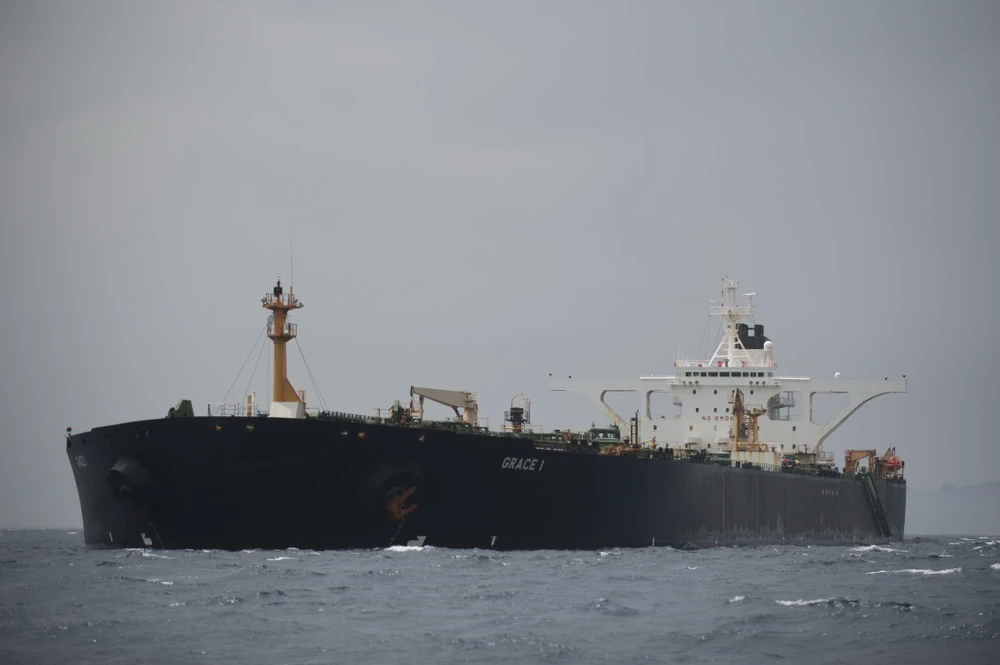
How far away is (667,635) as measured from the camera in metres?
21.1

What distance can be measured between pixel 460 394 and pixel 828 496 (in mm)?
26491

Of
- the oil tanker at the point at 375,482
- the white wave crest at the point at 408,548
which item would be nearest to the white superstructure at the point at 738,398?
the oil tanker at the point at 375,482

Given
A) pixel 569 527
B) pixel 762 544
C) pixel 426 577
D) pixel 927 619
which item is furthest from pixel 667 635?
pixel 762 544

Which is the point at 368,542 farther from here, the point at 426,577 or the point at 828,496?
the point at 828,496

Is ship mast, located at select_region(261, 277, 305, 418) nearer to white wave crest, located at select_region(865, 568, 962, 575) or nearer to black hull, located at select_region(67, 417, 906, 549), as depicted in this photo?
black hull, located at select_region(67, 417, 906, 549)

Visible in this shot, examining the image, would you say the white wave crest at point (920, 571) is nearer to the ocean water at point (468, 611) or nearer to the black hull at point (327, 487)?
the ocean water at point (468, 611)

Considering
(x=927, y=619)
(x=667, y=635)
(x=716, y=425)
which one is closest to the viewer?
(x=667, y=635)

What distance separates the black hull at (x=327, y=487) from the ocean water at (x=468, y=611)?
106 centimetres

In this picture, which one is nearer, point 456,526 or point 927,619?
point 927,619

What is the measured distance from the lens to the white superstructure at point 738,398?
59188 mm

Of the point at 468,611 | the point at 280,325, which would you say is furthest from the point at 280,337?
the point at 468,611

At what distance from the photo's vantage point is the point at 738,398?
58312mm

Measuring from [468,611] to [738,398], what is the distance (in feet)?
121

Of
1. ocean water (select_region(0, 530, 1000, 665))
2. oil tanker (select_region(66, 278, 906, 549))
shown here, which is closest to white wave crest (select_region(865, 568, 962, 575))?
ocean water (select_region(0, 530, 1000, 665))
